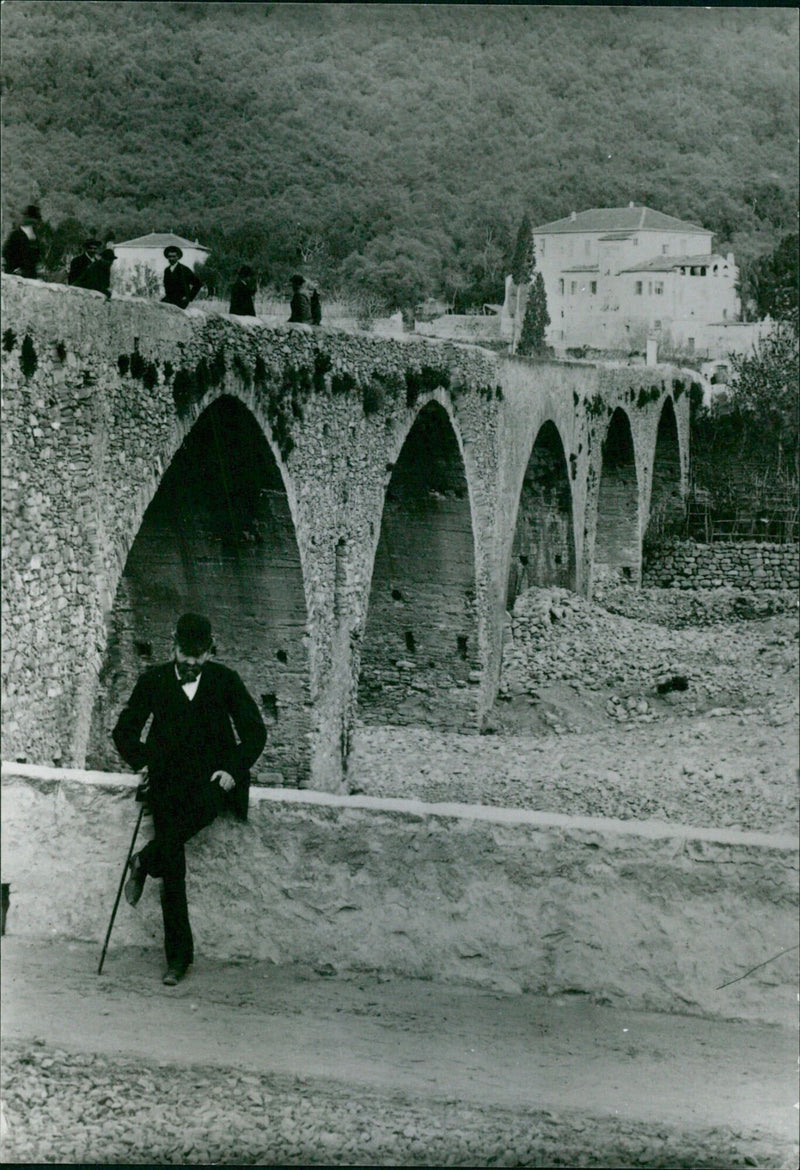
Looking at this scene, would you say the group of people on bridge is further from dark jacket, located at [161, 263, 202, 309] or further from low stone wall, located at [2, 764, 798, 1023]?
low stone wall, located at [2, 764, 798, 1023]

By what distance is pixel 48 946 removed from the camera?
5031 mm

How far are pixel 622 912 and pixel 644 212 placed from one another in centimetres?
454

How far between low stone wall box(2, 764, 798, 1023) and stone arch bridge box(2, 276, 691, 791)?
7.45 feet

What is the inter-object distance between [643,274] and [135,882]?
16.5 feet

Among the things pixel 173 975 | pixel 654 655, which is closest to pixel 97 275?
pixel 173 975

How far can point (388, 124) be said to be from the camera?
7273 millimetres

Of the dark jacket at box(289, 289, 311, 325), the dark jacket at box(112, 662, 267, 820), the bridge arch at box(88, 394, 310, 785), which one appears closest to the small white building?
the dark jacket at box(289, 289, 311, 325)

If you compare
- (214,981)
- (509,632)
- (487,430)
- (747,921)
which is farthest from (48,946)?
(487,430)

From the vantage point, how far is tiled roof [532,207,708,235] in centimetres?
757

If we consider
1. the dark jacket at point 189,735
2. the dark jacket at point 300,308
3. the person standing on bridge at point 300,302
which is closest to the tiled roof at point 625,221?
the person standing on bridge at point 300,302

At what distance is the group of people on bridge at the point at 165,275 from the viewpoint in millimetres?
6504

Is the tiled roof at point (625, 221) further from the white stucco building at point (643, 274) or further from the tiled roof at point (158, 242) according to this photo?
the tiled roof at point (158, 242)

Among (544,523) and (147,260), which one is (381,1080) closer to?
(147,260)

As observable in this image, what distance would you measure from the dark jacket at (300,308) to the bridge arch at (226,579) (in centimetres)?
74
